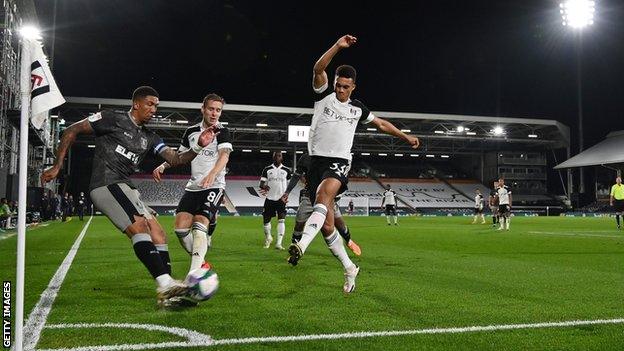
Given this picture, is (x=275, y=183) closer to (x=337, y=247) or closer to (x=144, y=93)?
(x=337, y=247)

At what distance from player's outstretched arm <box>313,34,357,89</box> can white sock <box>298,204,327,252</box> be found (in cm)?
137

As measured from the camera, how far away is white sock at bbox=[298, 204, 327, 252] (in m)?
5.20

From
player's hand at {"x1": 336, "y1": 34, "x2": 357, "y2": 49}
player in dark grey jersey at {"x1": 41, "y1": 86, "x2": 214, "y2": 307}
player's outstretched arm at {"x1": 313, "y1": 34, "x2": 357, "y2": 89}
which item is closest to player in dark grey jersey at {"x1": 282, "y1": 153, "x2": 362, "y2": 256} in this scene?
player's outstretched arm at {"x1": 313, "y1": 34, "x2": 357, "y2": 89}

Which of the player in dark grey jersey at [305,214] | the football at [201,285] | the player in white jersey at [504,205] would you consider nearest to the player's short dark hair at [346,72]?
the player in dark grey jersey at [305,214]

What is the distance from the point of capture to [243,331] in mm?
3920

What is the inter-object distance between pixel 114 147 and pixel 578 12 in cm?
4407

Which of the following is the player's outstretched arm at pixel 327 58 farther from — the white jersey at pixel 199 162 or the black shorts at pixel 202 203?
the black shorts at pixel 202 203

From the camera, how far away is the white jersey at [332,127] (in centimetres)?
589

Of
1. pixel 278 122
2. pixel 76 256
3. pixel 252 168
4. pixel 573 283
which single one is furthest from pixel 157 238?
pixel 252 168

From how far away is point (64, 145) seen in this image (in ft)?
15.1

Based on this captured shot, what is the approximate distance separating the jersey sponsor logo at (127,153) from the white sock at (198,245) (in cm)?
137

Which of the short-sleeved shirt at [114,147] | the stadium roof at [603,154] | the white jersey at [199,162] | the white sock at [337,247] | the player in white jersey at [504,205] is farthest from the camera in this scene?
the stadium roof at [603,154]

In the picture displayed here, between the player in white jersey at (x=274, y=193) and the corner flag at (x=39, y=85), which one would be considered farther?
the player in white jersey at (x=274, y=193)

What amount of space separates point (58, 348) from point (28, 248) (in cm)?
1029
